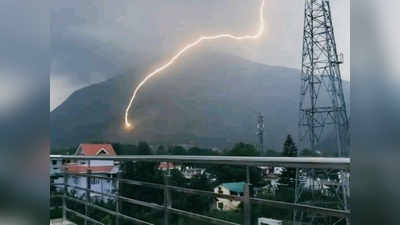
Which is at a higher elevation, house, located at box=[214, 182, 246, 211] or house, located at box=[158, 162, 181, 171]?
house, located at box=[158, 162, 181, 171]

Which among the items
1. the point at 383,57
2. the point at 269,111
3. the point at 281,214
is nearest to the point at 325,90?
the point at 269,111

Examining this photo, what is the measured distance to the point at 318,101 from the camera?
75.4 inches

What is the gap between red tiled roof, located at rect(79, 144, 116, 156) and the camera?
96.9 inches

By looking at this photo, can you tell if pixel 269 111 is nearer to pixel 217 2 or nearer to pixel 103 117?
pixel 217 2

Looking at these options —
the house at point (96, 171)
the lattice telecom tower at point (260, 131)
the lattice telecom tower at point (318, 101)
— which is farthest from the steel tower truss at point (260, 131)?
the house at point (96, 171)

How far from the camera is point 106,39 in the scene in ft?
8.02

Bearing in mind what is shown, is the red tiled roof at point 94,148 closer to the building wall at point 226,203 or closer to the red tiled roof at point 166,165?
the red tiled roof at point 166,165

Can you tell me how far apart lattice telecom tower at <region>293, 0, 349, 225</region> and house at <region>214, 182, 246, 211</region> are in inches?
10.3

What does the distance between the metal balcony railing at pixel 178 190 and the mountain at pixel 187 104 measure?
24cm

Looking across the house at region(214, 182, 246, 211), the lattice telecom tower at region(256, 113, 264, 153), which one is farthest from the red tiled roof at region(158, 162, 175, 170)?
the lattice telecom tower at region(256, 113, 264, 153)

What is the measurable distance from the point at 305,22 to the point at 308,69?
28 centimetres

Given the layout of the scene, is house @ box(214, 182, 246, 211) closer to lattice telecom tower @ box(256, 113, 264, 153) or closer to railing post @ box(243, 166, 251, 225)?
railing post @ box(243, 166, 251, 225)

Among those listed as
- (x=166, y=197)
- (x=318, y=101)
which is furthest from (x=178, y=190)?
(x=318, y=101)

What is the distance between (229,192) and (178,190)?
347 mm
